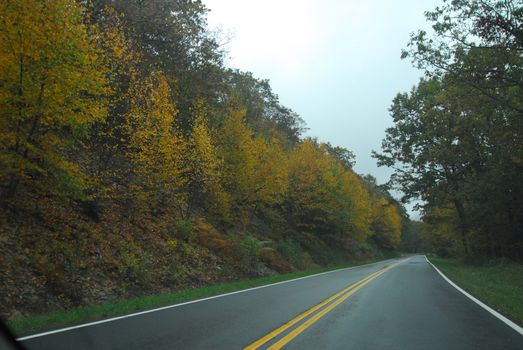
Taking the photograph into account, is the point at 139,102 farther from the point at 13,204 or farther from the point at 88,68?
the point at 13,204

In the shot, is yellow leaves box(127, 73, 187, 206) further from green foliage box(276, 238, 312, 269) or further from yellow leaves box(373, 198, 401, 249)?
yellow leaves box(373, 198, 401, 249)

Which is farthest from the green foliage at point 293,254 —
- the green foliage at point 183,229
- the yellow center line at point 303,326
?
the yellow center line at point 303,326

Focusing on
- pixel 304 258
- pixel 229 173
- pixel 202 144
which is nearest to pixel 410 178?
pixel 304 258

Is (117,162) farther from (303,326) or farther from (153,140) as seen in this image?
(303,326)

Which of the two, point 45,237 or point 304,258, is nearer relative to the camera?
point 45,237

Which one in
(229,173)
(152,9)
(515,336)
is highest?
(152,9)

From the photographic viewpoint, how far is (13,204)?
12.5 metres

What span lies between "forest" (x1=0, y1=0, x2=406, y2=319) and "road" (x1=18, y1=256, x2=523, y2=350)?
11.7 ft

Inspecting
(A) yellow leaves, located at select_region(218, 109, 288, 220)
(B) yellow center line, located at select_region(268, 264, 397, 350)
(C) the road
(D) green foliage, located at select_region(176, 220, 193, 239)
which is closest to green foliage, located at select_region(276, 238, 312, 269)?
(A) yellow leaves, located at select_region(218, 109, 288, 220)

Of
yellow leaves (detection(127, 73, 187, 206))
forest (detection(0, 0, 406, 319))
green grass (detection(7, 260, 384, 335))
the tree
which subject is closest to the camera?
green grass (detection(7, 260, 384, 335))

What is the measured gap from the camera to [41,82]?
10688 mm

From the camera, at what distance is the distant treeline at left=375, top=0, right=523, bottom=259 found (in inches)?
602

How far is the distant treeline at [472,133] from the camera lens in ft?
50.2

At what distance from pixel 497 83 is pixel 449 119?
318 inches
